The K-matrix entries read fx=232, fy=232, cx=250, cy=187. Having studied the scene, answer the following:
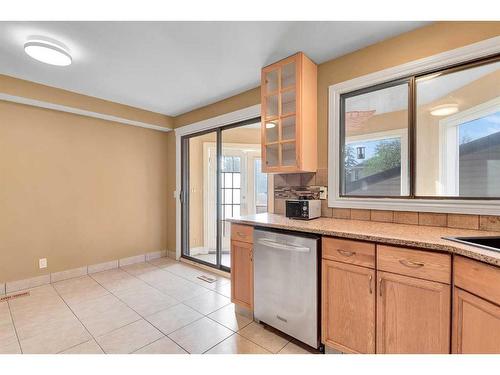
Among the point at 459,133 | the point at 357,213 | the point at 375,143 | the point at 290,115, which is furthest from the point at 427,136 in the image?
the point at 290,115

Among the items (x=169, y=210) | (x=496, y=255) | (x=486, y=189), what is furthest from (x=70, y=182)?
(x=486, y=189)

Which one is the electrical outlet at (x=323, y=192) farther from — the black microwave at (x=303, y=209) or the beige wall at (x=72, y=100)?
the beige wall at (x=72, y=100)

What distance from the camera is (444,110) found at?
1.90 metres

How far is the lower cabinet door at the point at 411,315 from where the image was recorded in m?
1.20

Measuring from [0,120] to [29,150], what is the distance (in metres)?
0.38

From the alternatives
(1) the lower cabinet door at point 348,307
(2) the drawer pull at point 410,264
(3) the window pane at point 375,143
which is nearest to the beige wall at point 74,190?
Answer: (3) the window pane at point 375,143

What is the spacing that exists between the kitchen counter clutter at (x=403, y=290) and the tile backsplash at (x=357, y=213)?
7cm

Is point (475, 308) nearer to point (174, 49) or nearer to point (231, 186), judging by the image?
point (174, 49)

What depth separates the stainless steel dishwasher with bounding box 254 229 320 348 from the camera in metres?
1.64

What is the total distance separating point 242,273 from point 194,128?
2.32m

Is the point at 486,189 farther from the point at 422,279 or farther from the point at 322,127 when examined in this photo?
the point at 322,127

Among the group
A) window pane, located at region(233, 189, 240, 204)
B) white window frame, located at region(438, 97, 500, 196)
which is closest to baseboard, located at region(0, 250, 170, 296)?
window pane, located at region(233, 189, 240, 204)

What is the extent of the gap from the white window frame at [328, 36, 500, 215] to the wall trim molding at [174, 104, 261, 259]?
0.95 metres
